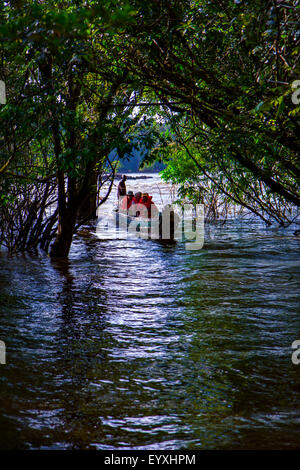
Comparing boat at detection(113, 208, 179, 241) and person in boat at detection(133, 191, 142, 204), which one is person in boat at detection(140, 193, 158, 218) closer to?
person in boat at detection(133, 191, 142, 204)

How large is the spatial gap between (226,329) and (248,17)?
3861mm

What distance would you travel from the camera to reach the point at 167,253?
13672 mm

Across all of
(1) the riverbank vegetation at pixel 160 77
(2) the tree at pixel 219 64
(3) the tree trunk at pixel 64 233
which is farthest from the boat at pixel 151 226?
(2) the tree at pixel 219 64

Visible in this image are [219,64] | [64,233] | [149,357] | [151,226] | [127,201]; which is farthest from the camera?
[127,201]

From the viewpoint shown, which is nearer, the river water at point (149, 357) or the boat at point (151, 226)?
the river water at point (149, 357)

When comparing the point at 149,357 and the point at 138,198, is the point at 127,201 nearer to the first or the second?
the point at 138,198

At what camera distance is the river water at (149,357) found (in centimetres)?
408

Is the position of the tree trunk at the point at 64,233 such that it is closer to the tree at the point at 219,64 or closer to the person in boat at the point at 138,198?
the tree at the point at 219,64

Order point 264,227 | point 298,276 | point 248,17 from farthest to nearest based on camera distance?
point 264,227, point 298,276, point 248,17

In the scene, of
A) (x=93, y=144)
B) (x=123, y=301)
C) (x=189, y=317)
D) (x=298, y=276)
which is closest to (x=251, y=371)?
(x=189, y=317)

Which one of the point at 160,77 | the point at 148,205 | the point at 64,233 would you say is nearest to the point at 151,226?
the point at 148,205

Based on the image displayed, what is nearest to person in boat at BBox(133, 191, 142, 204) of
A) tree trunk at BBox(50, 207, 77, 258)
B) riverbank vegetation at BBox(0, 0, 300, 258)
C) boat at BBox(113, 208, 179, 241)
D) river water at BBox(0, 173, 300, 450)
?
boat at BBox(113, 208, 179, 241)

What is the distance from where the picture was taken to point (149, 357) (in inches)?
226
